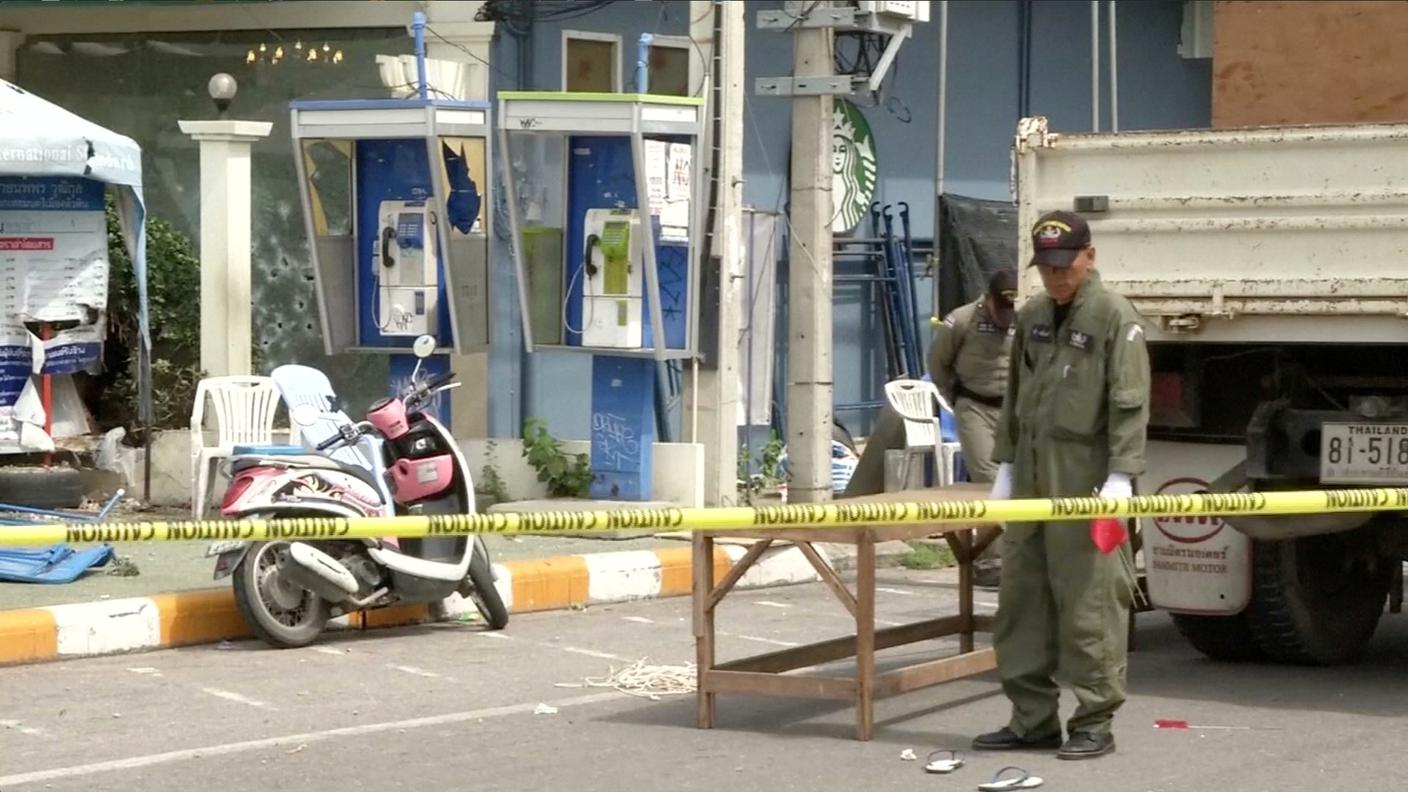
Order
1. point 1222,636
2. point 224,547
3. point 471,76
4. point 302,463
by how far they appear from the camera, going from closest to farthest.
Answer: point 1222,636, point 224,547, point 302,463, point 471,76

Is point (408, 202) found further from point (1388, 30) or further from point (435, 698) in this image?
point (1388, 30)

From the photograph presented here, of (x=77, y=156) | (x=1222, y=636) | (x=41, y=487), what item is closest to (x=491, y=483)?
(x=41, y=487)

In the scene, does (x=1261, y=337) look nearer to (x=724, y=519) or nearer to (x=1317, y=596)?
(x=1317, y=596)

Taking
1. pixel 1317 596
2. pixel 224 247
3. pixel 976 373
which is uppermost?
pixel 224 247

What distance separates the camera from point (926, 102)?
1817 cm

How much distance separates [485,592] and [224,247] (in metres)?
5.03

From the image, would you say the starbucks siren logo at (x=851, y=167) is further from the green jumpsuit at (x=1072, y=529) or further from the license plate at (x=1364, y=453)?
the green jumpsuit at (x=1072, y=529)

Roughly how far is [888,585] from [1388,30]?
9040 mm

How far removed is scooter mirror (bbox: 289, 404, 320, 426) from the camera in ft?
31.7

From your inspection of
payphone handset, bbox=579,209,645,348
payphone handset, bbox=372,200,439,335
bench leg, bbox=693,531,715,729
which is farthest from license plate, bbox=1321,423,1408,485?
payphone handset, bbox=372,200,439,335

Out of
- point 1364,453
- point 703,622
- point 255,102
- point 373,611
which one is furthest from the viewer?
point 255,102

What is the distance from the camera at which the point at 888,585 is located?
11969 mm

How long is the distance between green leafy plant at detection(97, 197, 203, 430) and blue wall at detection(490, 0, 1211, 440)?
2.04 m

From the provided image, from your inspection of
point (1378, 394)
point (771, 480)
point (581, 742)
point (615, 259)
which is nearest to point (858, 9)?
point (615, 259)
